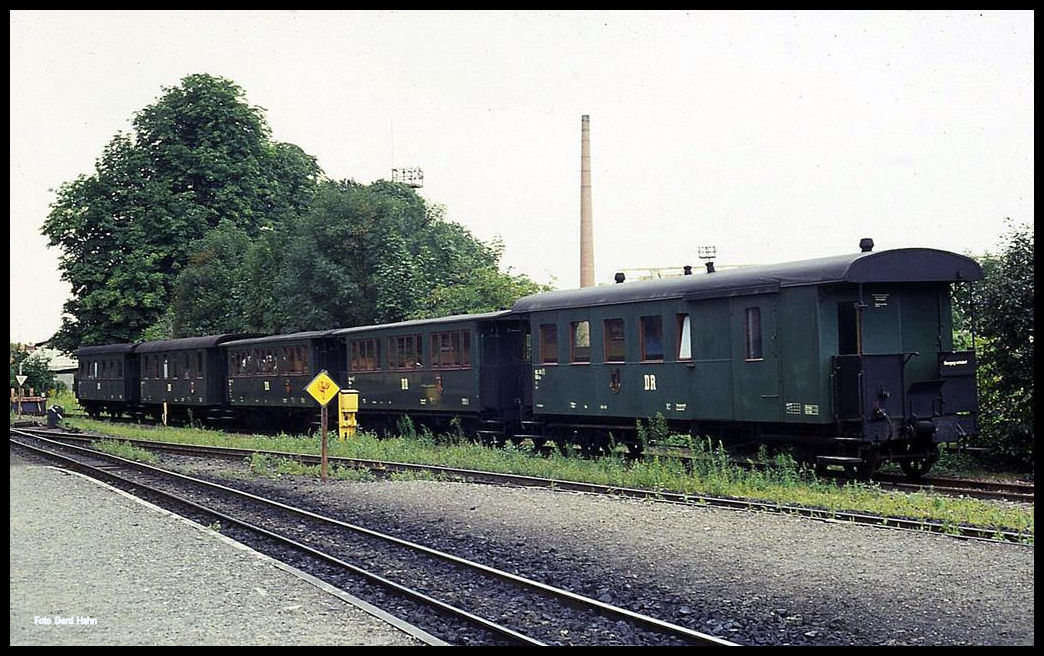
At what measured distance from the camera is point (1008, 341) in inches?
680

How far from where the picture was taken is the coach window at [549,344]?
68.4 feet

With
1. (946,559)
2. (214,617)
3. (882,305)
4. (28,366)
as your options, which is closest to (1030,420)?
(882,305)

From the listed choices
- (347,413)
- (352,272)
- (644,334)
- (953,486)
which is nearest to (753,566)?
(953,486)

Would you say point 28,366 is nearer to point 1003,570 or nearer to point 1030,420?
point 1030,420

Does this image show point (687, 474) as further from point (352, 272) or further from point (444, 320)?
point (352, 272)

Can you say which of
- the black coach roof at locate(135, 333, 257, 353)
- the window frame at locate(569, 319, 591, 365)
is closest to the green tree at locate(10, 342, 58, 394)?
the black coach roof at locate(135, 333, 257, 353)

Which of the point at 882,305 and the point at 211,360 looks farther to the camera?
the point at 211,360

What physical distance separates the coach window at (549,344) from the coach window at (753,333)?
505 cm

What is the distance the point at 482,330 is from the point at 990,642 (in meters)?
16.1

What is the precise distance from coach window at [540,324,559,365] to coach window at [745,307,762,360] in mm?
5055

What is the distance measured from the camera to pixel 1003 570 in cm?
967

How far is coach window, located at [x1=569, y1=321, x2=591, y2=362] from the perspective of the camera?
1998cm

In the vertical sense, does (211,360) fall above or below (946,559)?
above

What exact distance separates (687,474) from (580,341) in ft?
13.0
